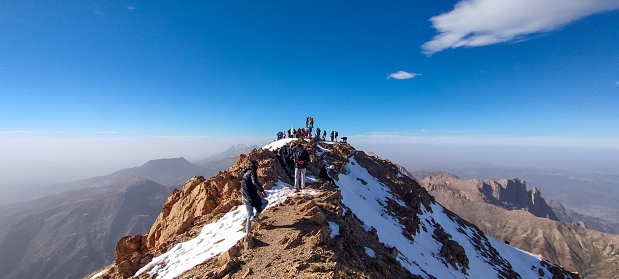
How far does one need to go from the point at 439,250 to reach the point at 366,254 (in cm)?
1721

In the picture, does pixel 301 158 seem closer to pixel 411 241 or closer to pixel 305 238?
pixel 305 238

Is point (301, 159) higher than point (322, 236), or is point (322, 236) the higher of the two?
point (301, 159)

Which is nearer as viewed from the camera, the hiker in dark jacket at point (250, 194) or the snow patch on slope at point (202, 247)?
the snow patch on slope at point (202, 247)

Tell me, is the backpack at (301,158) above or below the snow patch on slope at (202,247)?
above

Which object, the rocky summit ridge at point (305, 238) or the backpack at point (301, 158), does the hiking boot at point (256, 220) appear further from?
the backpack at point (301, 158)

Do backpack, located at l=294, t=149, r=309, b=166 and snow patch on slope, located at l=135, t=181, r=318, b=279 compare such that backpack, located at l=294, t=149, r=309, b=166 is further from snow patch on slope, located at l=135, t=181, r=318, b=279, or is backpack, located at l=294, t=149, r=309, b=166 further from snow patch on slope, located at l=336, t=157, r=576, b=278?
snow patch on slope, located at l=336, t=157, r=576, b=278

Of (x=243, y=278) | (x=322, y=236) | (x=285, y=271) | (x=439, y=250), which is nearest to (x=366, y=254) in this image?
(x=322, y=236)

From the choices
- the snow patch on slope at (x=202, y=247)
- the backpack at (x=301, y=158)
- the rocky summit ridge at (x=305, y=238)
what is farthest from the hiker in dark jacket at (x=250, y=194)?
the backpack at (x=301, y=158)

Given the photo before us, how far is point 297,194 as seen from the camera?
18.3 m

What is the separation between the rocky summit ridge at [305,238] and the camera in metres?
10.2

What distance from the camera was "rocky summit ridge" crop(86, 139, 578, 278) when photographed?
33.5 feet

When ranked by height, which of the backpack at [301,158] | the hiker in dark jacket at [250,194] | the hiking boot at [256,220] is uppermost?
the backpack at [301,158]

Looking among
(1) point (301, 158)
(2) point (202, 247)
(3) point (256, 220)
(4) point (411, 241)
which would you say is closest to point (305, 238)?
(3) point (256, 220)

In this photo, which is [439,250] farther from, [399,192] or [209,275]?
[209,275]
